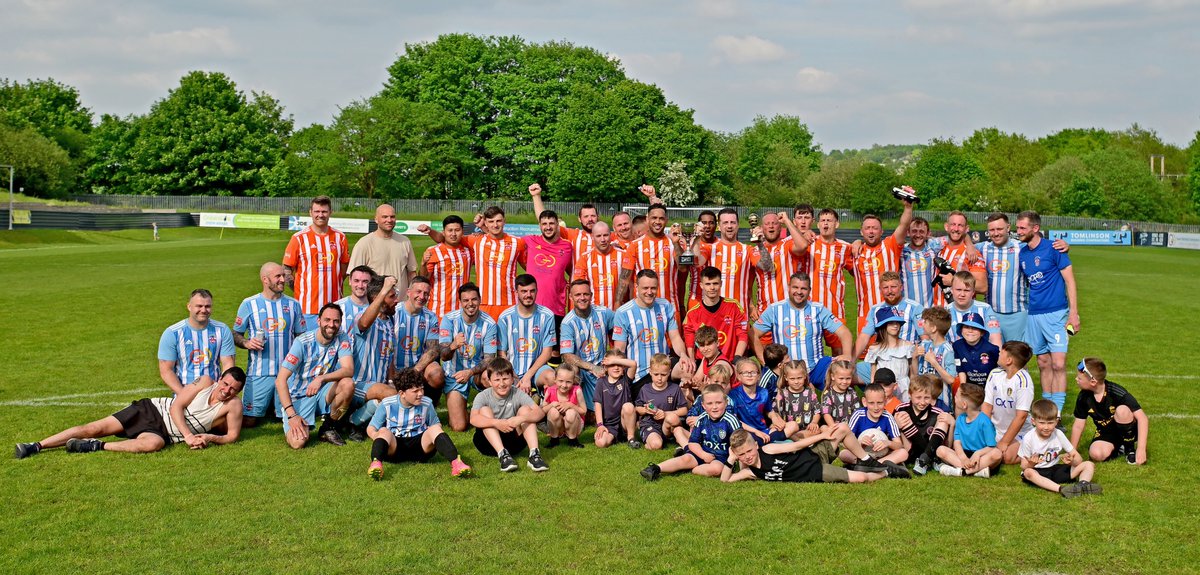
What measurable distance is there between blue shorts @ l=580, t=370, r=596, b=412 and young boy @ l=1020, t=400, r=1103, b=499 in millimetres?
3591

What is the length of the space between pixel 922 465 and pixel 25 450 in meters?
6.84

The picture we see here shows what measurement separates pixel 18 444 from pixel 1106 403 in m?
8.53

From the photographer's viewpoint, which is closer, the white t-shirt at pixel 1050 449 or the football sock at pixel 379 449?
the white t-shirt at pixel 1050 449

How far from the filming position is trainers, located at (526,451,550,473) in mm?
7438

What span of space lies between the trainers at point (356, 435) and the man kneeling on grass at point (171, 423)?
2.98 ft

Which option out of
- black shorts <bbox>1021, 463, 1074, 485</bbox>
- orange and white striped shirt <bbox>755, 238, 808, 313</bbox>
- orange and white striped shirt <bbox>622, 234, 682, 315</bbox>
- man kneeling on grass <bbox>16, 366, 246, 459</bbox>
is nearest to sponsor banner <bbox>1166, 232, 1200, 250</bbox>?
orange and white striped shirt <bbox>755, 238, 808, 313</bbox>

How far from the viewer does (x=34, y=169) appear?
196 ft

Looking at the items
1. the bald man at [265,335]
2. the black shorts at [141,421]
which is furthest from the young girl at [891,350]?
the black shorts at [141,421]

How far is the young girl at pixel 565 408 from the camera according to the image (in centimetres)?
818

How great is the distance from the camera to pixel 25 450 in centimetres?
757

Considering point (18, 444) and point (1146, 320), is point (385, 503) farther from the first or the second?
point (1146, 320)

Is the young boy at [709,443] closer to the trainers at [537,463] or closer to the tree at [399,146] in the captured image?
the trainers at [537,463]

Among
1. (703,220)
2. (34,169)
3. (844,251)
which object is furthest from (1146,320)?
(34,169)

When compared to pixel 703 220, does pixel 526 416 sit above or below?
below
